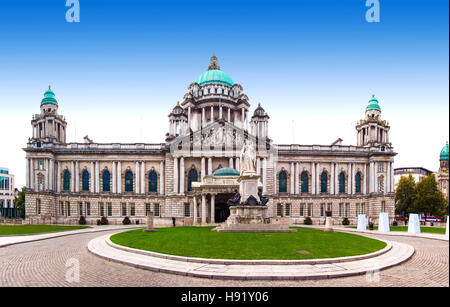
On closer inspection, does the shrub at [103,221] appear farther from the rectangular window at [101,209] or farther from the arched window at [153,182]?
the arched window at [153,182]

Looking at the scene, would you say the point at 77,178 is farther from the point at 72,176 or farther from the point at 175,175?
the point at 175,175

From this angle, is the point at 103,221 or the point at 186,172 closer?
the point at 103,221

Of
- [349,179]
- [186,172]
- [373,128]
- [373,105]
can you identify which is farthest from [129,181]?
[373,105]

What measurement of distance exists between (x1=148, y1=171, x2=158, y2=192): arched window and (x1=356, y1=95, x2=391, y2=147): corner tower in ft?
150

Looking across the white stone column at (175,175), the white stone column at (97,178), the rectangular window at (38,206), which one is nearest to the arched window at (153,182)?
the white stone column at (175,175)

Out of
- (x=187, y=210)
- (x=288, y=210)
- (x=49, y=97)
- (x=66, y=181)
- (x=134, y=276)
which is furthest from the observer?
(x=49, y=97)

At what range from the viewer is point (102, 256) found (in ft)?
55.0

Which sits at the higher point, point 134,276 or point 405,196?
point 134,276

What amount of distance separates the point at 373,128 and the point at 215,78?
40785 millimetres

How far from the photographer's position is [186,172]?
60125 millimetres

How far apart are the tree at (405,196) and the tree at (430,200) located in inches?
110

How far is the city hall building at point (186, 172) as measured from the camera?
59.4 metres
